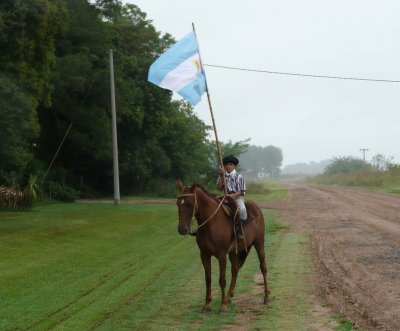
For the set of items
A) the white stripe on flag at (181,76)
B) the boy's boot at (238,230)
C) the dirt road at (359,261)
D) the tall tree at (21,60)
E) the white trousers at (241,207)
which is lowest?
the dirt road at (359,261)

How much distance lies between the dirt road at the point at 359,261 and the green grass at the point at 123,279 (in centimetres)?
55

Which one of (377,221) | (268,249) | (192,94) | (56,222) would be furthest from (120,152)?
(192,94)

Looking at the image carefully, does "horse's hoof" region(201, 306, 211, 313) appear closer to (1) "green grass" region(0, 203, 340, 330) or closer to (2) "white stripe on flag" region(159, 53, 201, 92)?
(1) "green grass" region(0, 203, 340, 330)

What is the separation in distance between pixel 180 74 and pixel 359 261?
6121 millimetres

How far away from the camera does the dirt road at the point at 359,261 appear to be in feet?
31.2

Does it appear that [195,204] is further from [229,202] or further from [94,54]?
[94,54]

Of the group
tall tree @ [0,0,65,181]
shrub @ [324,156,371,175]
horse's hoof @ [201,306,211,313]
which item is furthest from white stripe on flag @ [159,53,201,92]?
shrub @ [324,156,371,175]

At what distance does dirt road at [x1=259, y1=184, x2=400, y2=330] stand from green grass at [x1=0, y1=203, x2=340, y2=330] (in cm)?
55

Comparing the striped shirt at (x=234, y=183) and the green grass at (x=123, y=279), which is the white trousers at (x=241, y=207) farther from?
the green grass at (x=123, y=279)

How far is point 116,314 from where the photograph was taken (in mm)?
9711

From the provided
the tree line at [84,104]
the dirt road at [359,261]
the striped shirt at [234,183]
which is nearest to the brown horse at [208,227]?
the striped shirt at [234,183]


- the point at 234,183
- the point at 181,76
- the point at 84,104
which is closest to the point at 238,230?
the point at 234,183

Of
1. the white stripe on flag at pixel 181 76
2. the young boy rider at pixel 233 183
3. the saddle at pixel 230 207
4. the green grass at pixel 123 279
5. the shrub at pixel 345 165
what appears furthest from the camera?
the shrub at pixel 345 165

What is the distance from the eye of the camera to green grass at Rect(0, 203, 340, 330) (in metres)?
9.36
